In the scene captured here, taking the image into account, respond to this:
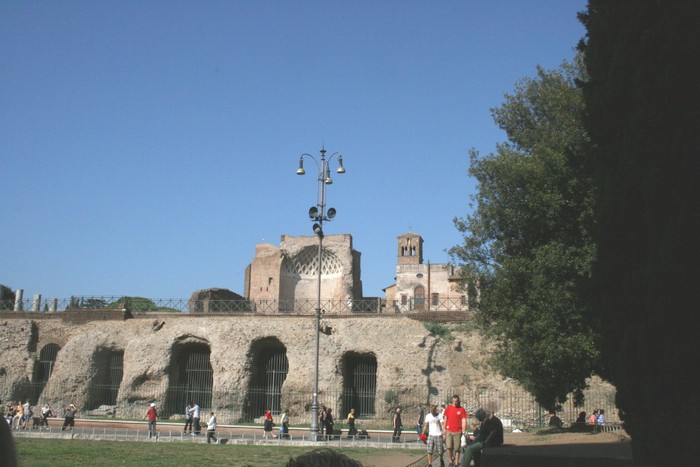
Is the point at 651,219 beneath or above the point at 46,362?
above

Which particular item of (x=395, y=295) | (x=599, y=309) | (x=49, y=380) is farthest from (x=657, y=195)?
(x=395, y=295)

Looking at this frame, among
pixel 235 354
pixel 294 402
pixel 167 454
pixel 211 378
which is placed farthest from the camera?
pixel 211 378

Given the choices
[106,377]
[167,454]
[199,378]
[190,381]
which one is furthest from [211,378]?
[167,454]

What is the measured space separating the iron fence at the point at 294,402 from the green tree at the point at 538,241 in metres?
5.67

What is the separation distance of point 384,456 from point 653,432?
26.2 feet

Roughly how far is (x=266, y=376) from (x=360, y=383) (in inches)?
184

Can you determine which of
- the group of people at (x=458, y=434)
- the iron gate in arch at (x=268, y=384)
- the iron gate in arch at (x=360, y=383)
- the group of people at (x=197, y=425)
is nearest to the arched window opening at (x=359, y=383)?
the iron gate in arch at (x=360, y=383)

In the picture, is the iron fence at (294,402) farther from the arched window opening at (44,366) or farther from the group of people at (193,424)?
the group of people at (193,424)

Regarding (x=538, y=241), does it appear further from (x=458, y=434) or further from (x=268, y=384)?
(x=268, y=384)

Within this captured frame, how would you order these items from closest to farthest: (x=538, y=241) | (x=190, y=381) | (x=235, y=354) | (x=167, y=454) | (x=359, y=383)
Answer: (x=167, y=454) → (x=538, y=241) → (x=235, y=354) → (x=359, y=383) → (x=190, y=381)

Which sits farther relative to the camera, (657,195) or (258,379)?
(258,379)

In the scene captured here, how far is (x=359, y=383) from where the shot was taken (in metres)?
30.6

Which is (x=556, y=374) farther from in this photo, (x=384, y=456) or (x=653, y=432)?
(x=653, y=432)

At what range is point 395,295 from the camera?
192 feet
